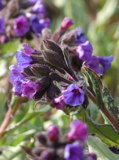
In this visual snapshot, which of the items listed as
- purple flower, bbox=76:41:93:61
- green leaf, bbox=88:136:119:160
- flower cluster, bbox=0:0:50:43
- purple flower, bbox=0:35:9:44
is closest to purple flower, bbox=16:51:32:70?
A: purple flower, bbox=76:41:93:61

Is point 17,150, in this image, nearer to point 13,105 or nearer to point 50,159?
point 13,105

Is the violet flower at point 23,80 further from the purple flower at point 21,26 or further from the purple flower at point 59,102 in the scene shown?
the purple flower at point 21,26

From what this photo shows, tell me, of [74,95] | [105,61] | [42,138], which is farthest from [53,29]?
[42,138]

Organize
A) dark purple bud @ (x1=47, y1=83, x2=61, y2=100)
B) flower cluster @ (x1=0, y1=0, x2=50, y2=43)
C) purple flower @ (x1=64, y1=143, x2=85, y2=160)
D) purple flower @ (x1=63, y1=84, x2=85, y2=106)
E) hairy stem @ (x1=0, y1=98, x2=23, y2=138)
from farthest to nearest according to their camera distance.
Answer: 1. flower cluster @ (x1=0, y1=0, x2=50, y2=43)
2. hairy stem @ (x1=0, y1=98, x2=23, y2=138)
3. dark purple bud @ (x1=47, y1=83, x2=61, y2=100)
4. purple flower @ (x1=63, y1=84, x2=85, y2=106)
5. purple flower @ (x1=64, y1=143, x2=85, y2=160)

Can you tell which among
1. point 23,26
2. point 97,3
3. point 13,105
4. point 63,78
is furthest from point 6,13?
point 97,3

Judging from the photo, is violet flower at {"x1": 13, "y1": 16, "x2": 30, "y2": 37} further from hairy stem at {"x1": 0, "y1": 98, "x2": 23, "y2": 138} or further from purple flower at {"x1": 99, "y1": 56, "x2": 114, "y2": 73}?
purple flower at {"x1": 99, "y1": 56, "x2": 114, "y2": 73}

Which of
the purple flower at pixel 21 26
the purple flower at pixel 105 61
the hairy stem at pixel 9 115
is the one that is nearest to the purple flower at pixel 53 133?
the purple flower at pixel 105 61

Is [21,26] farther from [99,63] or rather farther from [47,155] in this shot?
[47,155]
